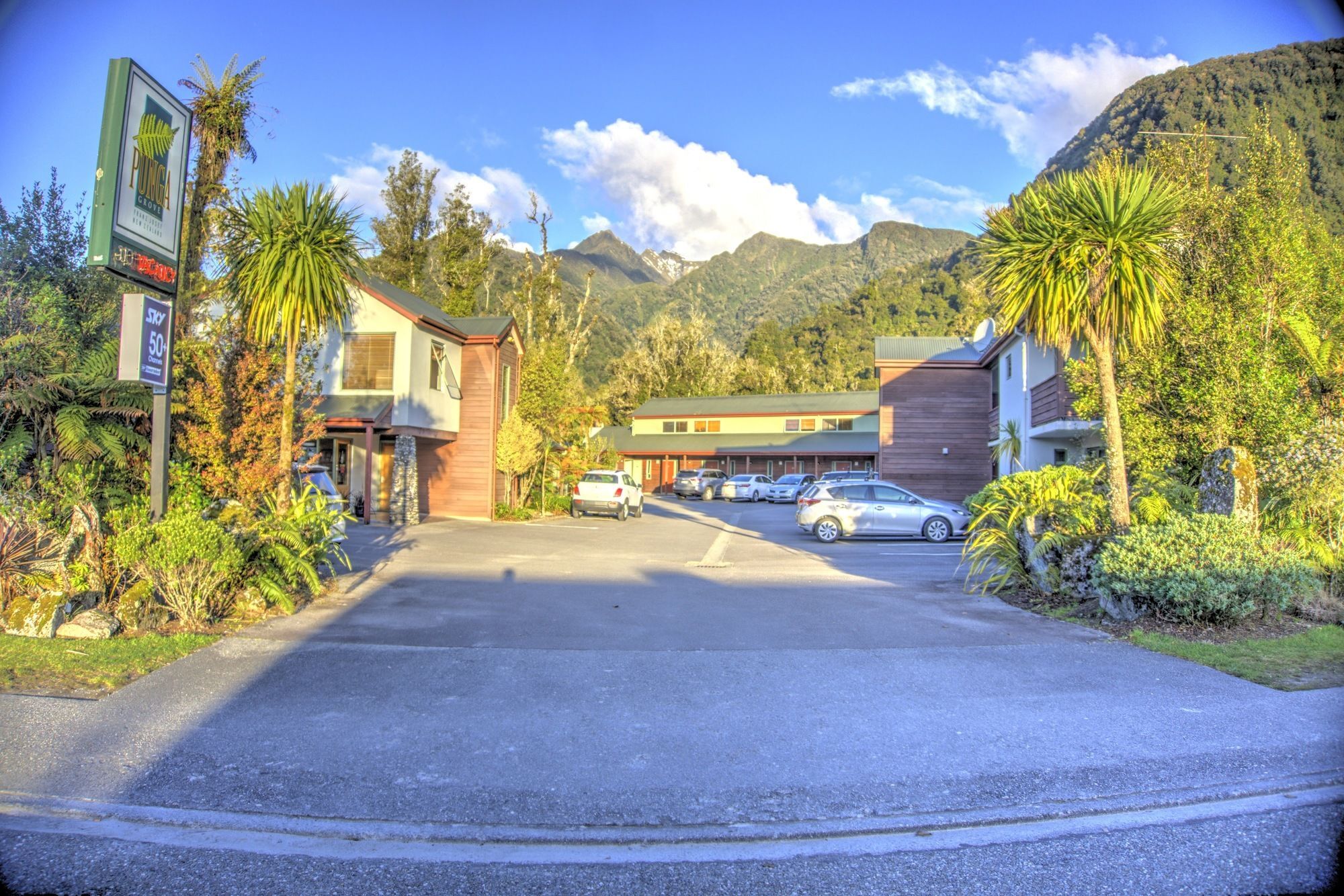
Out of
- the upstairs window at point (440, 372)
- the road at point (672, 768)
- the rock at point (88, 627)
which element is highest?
the upstairs window at point (440, 372)

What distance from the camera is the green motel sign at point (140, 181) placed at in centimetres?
786

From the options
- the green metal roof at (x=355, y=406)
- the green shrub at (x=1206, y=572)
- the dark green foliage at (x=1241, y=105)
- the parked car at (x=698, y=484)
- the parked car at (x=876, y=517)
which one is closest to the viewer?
the green shrub at (x=1206, y=572)

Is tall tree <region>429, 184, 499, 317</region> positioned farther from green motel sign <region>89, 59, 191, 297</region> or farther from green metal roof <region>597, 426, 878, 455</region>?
green motel sign <region>89, 59, 191, 297</region>

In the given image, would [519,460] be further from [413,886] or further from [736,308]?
[736,308]

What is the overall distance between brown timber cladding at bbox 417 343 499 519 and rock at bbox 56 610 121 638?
18547 millimetres

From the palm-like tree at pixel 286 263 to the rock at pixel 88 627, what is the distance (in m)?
3.42

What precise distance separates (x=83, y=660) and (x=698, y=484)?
3938cm

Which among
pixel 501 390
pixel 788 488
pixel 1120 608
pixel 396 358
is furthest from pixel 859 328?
pixel 1120 608

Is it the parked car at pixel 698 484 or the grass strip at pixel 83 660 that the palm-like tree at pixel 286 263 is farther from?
the parked car at pixel 698 484

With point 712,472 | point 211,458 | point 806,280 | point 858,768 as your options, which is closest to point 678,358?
point 712,472

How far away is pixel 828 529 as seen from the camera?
21750 millimetres

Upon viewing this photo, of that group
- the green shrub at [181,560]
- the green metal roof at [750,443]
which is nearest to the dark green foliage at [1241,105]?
the green metal roof at [750,443]

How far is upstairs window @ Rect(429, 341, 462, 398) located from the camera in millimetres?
25172

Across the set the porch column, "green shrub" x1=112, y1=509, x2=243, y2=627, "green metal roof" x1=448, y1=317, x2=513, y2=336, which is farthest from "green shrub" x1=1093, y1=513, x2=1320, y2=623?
"green metal roof" x1=448, y1=317, x2=513, y2=336
